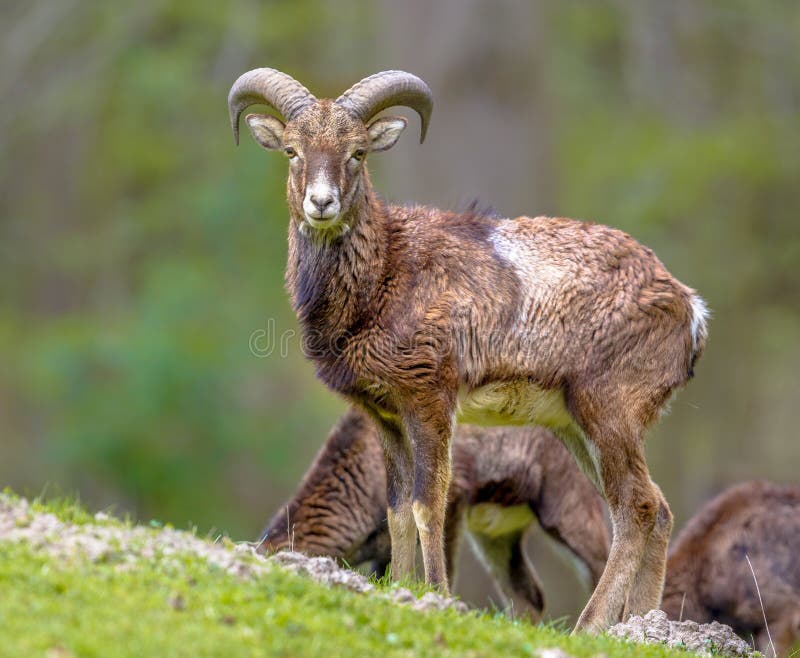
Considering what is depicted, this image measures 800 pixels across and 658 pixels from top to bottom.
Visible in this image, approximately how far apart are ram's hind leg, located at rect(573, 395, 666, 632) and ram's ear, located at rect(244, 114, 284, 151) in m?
2.94

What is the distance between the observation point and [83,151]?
2731 centimetres

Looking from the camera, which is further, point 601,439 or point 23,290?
point 23,290

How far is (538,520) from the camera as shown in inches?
462

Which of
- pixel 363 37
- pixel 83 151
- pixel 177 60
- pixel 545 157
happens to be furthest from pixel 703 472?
pixel 83 151

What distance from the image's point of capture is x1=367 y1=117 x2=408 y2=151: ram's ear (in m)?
9.74

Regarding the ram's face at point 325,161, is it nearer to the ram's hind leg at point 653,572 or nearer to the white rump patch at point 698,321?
the white rump patch at point 698,321

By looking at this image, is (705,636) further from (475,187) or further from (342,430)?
(475,187)

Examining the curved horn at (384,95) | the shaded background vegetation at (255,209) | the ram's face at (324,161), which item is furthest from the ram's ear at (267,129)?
the shaded background vegetation at (255,209)

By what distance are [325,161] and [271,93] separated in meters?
1.00

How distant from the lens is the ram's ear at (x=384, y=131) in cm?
974

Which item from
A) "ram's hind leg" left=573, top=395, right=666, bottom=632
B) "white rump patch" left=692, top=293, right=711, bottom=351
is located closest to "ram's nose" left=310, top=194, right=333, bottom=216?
"ram's hind leg" left=573, top=395, right=666, bottom=632

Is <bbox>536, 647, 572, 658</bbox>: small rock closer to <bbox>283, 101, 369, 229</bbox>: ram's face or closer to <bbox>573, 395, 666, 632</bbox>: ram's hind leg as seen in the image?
<bbox>573, 395, 666, 632</bbox>: ram's hind leg

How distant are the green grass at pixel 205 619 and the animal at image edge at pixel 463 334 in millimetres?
1783

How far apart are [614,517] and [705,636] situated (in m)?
1.01
